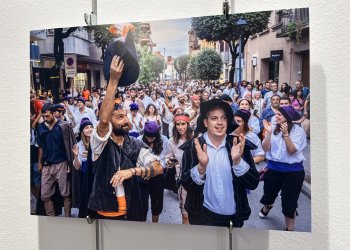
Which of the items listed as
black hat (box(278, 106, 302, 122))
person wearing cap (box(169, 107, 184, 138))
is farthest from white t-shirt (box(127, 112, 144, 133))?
black hat (box(278, 106, 302, 122))

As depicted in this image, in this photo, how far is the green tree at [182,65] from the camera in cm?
145

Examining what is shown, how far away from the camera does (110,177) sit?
1521 millimetres

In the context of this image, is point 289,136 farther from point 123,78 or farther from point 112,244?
point 112,244

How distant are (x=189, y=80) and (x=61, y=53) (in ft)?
1.93

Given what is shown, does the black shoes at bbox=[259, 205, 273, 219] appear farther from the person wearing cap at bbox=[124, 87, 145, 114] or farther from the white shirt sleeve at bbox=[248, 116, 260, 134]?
the person wearing cap at bbox=[124, 87, 145, 114]

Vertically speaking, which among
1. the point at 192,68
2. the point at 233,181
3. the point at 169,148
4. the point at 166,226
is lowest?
the point at 166,226

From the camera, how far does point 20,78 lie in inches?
67.0

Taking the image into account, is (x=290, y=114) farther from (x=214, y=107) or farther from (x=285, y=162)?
(x=214, y=107)

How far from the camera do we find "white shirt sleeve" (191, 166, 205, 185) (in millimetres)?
1438

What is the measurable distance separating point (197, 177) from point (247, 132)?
0.85ft

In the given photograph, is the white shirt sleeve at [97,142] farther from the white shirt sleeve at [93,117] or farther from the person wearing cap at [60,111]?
the person wearing cap at [60,111]

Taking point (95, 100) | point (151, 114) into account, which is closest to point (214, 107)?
point (151, 114)

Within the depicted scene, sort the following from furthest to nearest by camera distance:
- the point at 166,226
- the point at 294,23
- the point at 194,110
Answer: the point at 166,226 < the point at 194,110 < the point at 294,23

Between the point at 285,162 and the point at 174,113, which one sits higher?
the point at 174,113
